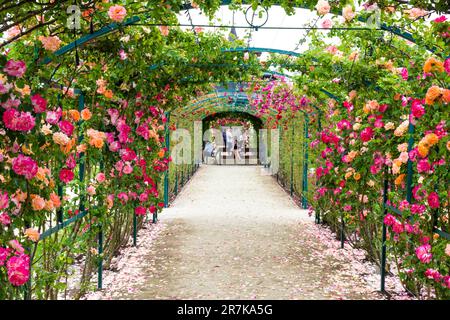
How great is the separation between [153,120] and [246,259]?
6.61ft

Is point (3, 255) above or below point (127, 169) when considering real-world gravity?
below

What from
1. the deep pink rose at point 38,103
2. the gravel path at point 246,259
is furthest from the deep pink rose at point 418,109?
the deep pink rose at point 38,103

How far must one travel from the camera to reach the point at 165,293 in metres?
4.23

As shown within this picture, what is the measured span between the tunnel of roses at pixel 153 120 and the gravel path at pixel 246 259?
426mm

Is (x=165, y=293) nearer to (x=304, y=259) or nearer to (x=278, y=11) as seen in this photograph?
(x=304, y=259)

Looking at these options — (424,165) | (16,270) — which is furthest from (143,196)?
(424,165)

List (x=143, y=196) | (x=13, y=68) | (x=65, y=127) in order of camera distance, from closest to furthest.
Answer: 1. (x=13, y=68)
2. (x=65, y=127)
3. (x=143, y=196)

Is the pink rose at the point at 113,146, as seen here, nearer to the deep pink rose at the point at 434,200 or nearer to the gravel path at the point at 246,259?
the gravel path at the point at 246,259

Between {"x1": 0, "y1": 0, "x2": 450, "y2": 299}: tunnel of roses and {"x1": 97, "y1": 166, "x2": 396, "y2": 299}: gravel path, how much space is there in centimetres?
43

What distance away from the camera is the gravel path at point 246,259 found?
4.32 metres

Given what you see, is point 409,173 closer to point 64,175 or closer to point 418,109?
point 418,109

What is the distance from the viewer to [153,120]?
5.77 meters

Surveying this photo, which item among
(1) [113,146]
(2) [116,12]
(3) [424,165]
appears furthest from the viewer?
(1) [113,146]

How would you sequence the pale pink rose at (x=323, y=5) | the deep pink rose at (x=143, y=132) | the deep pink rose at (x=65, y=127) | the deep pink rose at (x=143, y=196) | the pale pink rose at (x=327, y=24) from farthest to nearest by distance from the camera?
the deep pink rose at (x=143, y=196) → the deep pink rose at (x=143, y=132) → the pale pink rose at (x=327, y=24) → the pale pink rose at (x=323, y=5) → the deep pink rose at (x=65, y=127)
